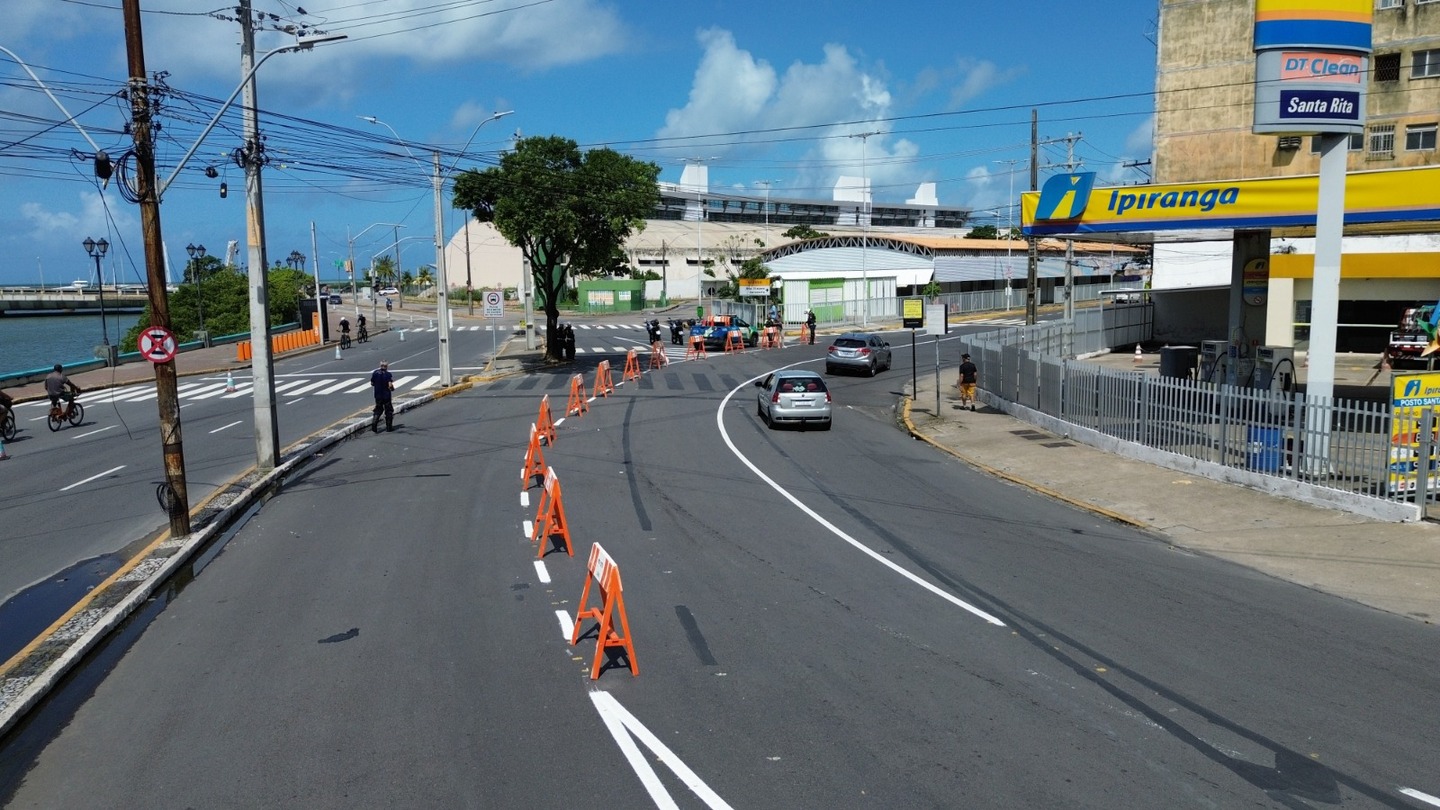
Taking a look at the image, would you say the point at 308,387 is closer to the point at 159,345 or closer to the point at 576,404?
the point at 576,404

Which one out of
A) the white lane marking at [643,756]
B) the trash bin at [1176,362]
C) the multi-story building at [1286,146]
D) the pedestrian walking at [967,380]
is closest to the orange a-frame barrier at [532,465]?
the white lane marking at [643,756]

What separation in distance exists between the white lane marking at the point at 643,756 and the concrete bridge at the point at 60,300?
466 ft

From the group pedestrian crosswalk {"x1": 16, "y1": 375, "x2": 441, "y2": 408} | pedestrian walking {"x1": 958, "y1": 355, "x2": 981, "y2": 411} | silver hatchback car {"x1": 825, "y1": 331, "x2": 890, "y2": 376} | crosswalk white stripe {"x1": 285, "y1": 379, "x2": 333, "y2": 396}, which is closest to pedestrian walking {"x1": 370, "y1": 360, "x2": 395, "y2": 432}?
pedestrian crosswalk {"x1": 16, "y1": 375, "x2": 441, "y2": 408}

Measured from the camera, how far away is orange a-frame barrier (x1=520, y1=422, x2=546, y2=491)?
18.3m

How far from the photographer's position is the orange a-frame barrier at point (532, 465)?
1830 centimetres

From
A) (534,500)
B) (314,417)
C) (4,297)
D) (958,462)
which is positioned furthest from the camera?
(4,297)

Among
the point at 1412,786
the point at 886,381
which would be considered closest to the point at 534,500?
the point at 1412,786

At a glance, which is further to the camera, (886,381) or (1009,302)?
(1009,302)

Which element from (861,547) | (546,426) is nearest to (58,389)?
(546,426)

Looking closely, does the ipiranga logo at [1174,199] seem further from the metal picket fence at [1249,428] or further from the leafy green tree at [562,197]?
the leafy green tree at [562,197]

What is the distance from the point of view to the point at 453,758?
7.24 metres

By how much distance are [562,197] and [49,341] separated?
10845cm

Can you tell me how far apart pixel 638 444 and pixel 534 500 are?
657 centimetres

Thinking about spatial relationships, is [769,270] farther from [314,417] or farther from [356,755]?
[356,755]
